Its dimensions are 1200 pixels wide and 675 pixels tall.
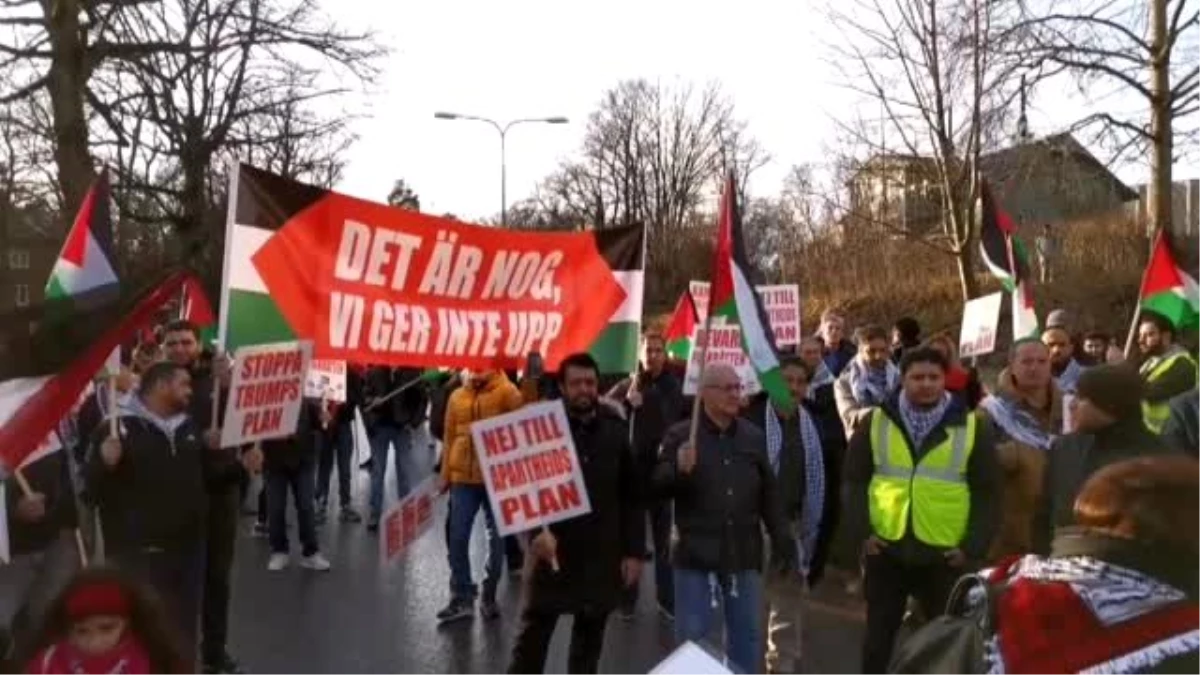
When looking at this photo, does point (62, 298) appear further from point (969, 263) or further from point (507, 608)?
point (969, 263)

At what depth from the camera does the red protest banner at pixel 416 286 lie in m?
5.69

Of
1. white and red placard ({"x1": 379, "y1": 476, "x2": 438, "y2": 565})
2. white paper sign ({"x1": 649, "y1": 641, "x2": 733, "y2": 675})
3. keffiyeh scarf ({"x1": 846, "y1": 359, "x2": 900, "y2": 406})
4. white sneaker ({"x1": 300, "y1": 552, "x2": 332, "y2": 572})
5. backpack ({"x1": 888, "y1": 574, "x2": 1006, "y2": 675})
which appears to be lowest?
white sneaker ({"x1": 300, "y1": 552, "x2": 332, "y2": 572})

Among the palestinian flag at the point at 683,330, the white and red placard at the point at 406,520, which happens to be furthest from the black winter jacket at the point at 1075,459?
the palestinian flag at the point at 683,330

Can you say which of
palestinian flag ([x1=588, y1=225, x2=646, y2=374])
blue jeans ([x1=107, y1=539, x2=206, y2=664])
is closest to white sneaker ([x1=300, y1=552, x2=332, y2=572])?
blue jeans ([x1=107, y1=539, x2=206, y2=664])

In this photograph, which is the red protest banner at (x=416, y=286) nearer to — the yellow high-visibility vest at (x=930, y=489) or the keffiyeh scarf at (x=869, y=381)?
the yellow high-visibility vest at (x=930, y=489)

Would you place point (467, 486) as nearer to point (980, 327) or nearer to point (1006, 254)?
point (1006, 254)

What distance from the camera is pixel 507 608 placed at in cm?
867

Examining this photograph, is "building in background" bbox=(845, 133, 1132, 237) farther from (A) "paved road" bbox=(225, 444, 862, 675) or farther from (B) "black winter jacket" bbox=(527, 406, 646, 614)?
(B) "black winter jacket" bbox=(527, 406, 646, 614)

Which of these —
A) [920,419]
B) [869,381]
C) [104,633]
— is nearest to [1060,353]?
[869,381]

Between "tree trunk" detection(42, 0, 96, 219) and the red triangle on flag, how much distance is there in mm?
13618

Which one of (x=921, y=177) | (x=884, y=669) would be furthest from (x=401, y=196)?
(x=884, y=669)

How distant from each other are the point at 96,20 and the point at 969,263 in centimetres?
1482

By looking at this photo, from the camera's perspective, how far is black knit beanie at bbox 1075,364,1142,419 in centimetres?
482

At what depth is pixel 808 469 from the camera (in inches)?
291
